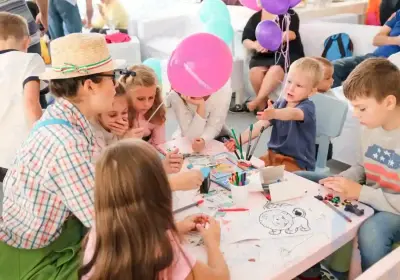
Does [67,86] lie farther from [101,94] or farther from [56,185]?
[56,185]

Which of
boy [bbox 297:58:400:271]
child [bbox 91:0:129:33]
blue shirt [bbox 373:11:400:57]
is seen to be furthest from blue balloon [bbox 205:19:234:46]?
child [bbox 91:0:129:33]

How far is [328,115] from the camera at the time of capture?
7.54ft

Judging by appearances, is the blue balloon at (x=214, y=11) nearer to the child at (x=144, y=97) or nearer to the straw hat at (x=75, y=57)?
the child at (x=144, y=97)

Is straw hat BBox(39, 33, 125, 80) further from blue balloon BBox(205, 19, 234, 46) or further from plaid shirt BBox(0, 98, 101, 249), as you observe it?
blue balloon BBox(205, 19, 234, 46)

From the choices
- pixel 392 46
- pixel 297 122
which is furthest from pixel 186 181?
pixel 392 46

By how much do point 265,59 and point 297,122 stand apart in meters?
1.87

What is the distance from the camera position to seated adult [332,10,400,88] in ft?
11.8

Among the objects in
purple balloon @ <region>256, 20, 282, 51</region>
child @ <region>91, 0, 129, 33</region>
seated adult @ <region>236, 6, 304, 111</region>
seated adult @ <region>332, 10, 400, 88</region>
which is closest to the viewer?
purple balloon @ <region>256, 20, 282, 51</region>

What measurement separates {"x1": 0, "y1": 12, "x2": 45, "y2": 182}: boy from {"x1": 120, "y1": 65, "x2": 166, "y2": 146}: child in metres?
0.42

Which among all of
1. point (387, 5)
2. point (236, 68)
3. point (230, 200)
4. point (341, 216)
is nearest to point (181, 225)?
point (230, 200)

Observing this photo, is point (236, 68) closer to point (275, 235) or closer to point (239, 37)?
point (239, 37)

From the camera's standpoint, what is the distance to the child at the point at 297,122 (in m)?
2.18

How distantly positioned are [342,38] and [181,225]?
119 inches

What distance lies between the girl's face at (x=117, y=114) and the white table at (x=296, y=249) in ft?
2.04
